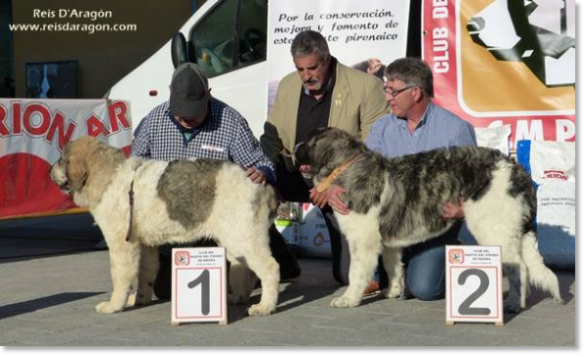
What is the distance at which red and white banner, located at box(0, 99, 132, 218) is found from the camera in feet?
34.9

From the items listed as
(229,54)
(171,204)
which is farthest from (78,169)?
(229,54)

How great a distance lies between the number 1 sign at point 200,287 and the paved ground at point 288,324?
0.29 ft

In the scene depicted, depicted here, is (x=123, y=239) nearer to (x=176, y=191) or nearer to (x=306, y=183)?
(x=176, y=191)

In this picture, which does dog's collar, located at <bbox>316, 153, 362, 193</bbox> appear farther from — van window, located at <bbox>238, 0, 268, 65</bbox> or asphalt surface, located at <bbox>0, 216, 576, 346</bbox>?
van window, located at <bbox>238, 0, 268, 65</bbox>

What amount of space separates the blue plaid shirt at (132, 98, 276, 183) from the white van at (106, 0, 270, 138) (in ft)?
9.23

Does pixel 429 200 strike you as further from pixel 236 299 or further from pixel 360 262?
pixel 236 299

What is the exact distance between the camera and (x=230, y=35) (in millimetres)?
10891

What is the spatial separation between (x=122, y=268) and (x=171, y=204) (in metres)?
0.59

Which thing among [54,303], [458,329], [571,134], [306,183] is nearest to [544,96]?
[571,134]

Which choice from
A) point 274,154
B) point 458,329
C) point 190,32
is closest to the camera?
point 458,329

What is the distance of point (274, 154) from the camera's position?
826 cm

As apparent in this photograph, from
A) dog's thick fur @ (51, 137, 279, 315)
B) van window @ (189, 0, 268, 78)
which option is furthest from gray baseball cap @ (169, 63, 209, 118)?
van window @ (189, 0, 268, 78)

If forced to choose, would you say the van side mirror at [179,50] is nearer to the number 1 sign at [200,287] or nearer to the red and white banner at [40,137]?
the red and white banner at [40,137]

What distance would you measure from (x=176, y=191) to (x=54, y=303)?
163 centimetres
